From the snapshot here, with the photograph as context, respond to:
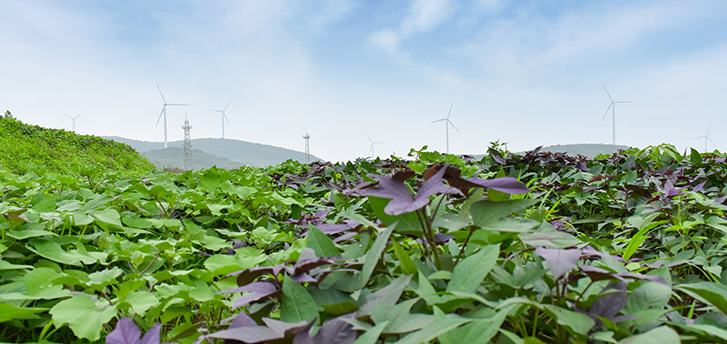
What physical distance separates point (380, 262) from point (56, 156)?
13.2 meters

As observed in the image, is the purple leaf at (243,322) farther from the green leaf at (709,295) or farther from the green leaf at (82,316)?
the green leaf at (709,295)

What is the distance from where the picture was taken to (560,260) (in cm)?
58

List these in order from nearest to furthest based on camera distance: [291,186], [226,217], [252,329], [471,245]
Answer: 1. [252,329]
2. [471,245]
3. [226,217]
4. [291,186]

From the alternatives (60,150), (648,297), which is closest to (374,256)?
(648,297)

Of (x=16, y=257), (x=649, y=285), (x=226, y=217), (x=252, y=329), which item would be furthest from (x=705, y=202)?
(x=16, y=257)

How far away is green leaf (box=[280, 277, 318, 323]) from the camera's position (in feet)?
2.21

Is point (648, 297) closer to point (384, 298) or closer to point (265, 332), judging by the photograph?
point (384, 298)

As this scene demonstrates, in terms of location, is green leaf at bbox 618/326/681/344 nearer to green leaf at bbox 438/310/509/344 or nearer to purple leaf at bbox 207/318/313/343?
green leaf at bbox 438/310/509/344

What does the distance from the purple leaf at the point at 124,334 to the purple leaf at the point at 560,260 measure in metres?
0.76

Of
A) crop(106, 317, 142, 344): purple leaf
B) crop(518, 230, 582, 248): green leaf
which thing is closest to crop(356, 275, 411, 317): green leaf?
crop(518, 230, 582, 248): green leaf

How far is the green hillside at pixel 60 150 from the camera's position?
9344 millimetres

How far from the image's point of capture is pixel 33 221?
4.87ft

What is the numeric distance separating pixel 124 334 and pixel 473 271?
2.38 feet

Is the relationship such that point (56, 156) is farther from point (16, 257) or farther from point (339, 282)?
point (339, 282)
